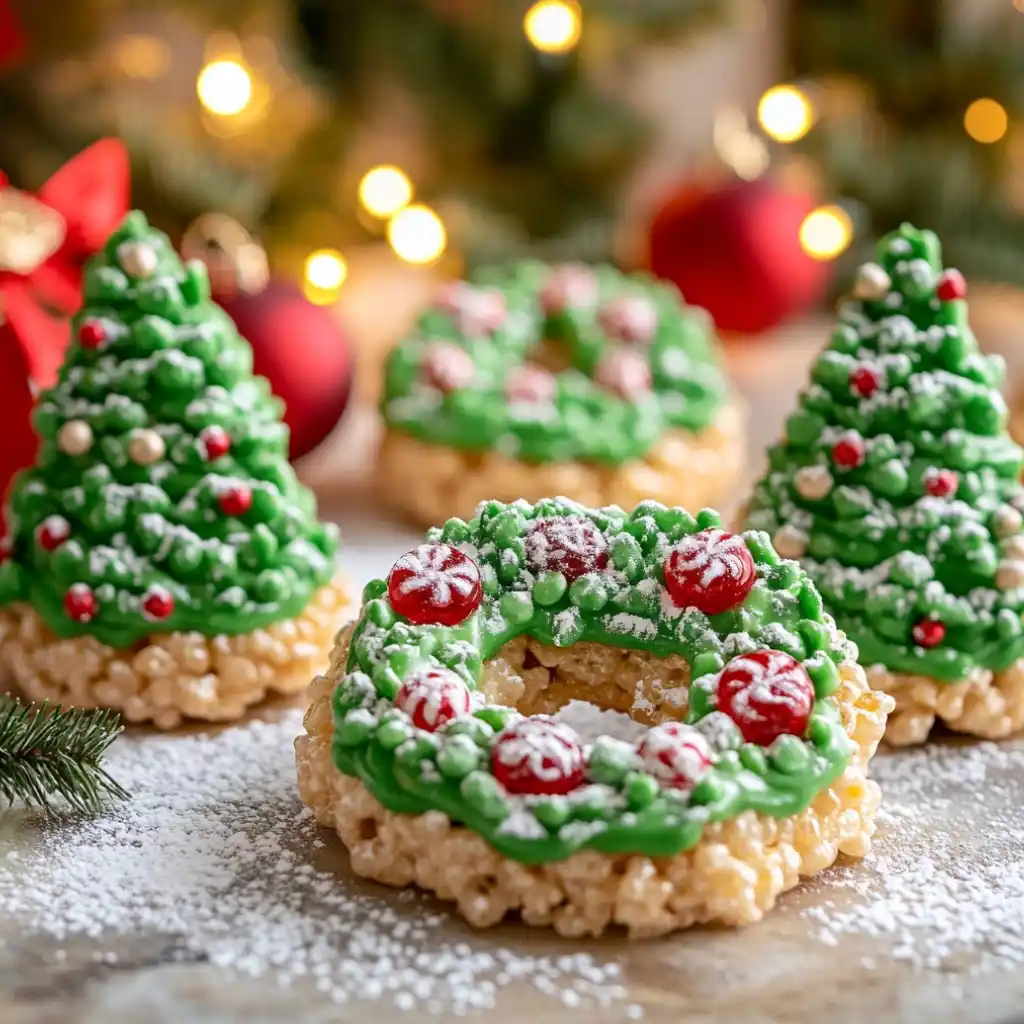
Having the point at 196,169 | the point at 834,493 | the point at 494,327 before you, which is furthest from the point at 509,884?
the point at 196,169

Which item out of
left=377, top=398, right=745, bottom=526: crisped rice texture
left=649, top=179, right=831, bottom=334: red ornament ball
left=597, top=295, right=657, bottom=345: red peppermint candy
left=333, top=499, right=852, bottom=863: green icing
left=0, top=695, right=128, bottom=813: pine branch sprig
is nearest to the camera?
left=333, top=499, right=852, bottom=863: green icing

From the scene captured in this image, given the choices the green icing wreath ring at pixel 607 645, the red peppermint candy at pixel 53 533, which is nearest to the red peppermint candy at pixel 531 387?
the green icing wreath ring at pixel 607 645

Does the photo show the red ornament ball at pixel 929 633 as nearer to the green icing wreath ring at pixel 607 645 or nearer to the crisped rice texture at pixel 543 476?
the green icing wreath ring at pixel 607 645

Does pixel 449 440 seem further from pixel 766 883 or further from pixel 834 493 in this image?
pixel 766 883

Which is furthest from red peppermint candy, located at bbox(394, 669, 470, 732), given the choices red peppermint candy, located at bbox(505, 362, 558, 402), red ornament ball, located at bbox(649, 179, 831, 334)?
red ornament ball, located at bbox(649, 179, 831, 334)

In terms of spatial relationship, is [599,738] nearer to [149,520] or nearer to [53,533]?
[149,520]

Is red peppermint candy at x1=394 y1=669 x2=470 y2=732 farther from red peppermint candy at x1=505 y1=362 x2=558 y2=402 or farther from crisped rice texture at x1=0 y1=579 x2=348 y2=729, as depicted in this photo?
red peppermint candy at x1=505 y1=362 x2=558 y2=402
